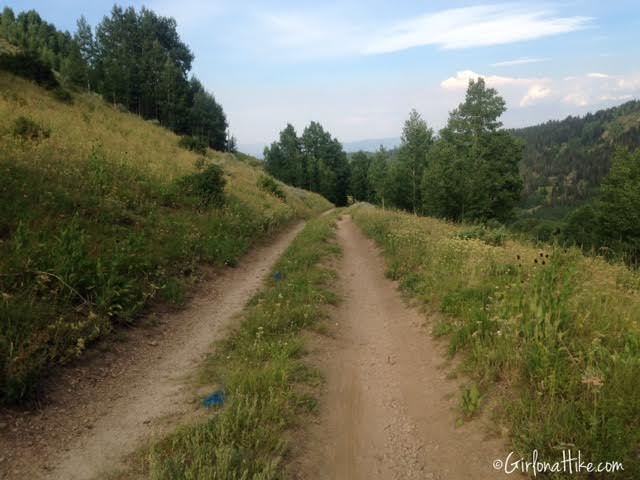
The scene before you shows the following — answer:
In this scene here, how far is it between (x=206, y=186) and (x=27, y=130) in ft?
20.4

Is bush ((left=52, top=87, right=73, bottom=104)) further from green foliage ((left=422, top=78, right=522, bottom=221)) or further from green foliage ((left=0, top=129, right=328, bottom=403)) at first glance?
green foliage ((left=422, top=78, right=522, bottom=221))

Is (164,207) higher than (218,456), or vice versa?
(164,207)

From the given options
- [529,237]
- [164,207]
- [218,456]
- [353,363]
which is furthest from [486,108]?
[218,456]

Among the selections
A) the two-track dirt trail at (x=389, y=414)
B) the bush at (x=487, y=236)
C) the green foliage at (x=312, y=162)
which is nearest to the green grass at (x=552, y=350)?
the two-track dirt trail at (x=389, y=414)

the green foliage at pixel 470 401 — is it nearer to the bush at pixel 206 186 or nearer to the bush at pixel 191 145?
the bush at pixel 206 186

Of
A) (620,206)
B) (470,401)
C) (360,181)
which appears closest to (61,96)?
(470,401)

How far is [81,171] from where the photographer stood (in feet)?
36.3

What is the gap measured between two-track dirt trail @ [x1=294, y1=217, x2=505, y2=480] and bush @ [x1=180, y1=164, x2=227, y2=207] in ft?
30.5

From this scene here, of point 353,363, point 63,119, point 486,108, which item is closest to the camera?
point 353,363

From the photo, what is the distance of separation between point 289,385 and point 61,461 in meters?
2.45

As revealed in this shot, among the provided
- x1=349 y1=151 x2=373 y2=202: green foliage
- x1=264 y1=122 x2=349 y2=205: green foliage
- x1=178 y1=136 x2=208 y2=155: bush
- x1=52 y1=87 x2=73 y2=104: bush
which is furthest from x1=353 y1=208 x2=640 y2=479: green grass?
x1=349 y1=151 x2=373 y2=202: green foliage

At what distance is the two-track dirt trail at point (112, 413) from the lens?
143 inches

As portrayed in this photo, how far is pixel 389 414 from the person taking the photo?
4723 millimetres

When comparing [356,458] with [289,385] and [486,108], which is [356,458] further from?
[486,108]
